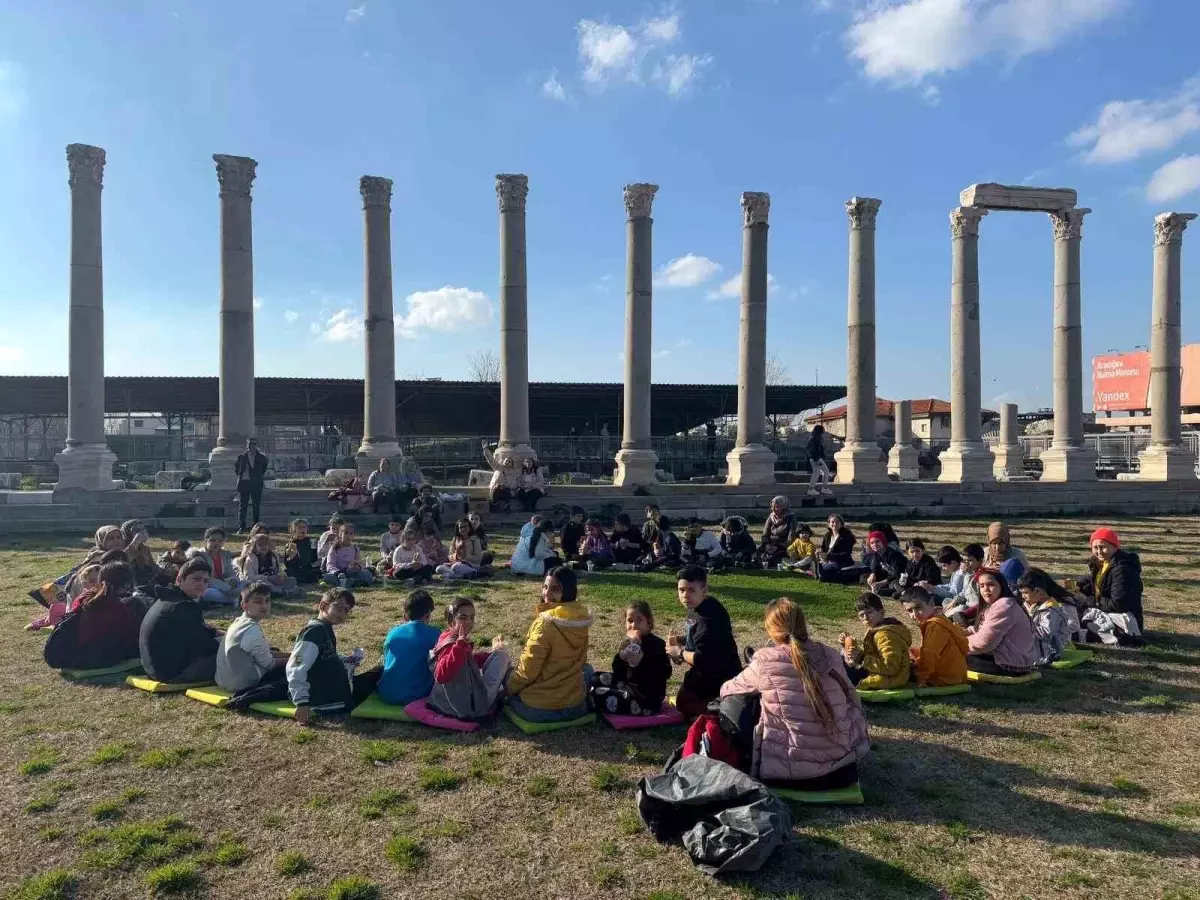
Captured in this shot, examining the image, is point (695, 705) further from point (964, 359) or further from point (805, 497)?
point (964, 359)

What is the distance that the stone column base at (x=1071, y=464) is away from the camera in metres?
23.7

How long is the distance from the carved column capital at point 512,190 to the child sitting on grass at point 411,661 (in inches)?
667

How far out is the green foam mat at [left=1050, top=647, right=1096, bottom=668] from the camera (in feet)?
24.3

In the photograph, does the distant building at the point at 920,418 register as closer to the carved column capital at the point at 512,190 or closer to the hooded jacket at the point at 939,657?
the carved column capital at the point at 512,190

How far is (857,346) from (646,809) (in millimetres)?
20677

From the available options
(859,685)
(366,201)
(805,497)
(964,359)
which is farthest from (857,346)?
(859,685)

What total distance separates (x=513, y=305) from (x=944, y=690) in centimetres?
1679

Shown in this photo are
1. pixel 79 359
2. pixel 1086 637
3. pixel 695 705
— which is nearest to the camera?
pixel 695 705

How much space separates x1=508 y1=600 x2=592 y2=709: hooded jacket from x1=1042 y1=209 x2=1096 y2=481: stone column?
22.7 m

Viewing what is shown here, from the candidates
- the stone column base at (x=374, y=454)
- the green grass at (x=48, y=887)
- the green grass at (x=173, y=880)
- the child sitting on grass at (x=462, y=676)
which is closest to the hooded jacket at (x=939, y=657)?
the child sitting on grass at (x=462, y=676)

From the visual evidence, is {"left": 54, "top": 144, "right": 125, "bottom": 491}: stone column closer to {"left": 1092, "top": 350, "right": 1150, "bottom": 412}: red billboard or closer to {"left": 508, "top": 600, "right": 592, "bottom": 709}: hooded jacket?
{"left": 508, "top": 600, "right": 592, "bottom": 709}: hooded jacket

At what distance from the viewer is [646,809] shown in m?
4.32

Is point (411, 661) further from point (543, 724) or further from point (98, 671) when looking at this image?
→ point (98, 671)

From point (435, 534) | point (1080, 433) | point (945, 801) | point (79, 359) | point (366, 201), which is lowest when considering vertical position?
point (945, 801)
